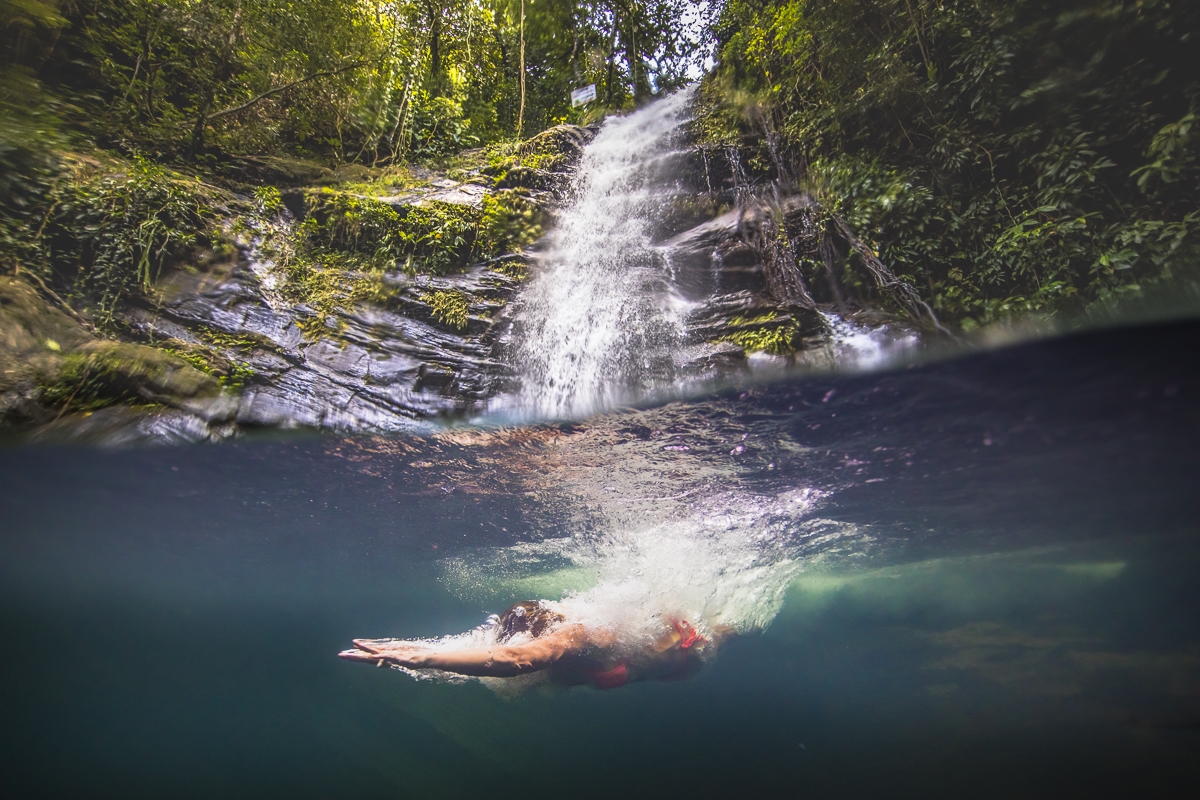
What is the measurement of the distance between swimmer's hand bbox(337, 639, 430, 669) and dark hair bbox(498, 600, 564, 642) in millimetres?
3928

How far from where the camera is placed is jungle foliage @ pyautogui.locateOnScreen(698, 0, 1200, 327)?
10.4ft

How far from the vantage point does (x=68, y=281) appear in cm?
425

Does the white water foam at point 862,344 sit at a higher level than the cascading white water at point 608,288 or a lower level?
lower

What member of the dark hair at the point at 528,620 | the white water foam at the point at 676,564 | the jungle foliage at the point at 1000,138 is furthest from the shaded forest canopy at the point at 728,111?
the dark hair at the point at 528,620

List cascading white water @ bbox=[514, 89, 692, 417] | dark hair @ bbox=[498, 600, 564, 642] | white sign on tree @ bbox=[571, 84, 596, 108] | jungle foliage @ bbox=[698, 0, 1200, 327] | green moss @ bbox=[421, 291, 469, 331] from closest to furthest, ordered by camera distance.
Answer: jungle foliage @ bbox=[698, 0, 1200, 327]
green moss @ bbox=[421, 291, 469, 331]
cascading white water @ bbox=[514, 89, 692, 417]
white sign on tree @ bbox=[571, 84, 596, 108]
dark hair @ bbox=[498, 600, 564, 642]

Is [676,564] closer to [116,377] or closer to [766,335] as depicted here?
[766,335]

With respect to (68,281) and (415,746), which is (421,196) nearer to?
(68,281)

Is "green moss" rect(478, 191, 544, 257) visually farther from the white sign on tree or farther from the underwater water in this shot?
the underwater water

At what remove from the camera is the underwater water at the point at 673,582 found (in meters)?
5.93

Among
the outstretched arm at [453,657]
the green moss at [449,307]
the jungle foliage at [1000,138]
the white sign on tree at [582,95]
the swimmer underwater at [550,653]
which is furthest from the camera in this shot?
the white sign on tree at [582,95]

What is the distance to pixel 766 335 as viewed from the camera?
4.58 meters

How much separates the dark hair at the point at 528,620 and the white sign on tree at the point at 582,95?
8489 mm

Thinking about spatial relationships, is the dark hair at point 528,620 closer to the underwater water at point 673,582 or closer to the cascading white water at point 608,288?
the underwater water at point 673,582

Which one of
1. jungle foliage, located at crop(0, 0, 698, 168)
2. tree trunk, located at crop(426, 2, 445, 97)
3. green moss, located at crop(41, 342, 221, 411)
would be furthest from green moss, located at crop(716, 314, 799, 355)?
green moss, located at crop(41, 342, 221, 411)
